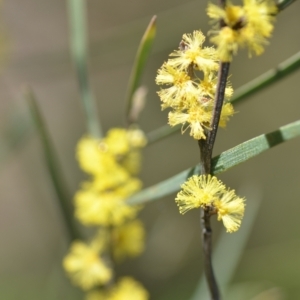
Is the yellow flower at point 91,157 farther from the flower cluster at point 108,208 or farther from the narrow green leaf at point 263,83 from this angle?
the narrow green leaf at point 263,83

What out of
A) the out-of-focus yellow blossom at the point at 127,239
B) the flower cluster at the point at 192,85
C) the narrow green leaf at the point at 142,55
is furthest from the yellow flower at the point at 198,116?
the out-of-focus yellow blossom at the point at 127,239

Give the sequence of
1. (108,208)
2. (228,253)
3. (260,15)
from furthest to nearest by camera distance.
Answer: (228,253)
(108,208)
(260,15)

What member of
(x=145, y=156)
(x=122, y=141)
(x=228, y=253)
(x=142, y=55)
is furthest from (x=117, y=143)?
(x=145, y=156)

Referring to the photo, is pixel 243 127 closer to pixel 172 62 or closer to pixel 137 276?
pixel 137 276

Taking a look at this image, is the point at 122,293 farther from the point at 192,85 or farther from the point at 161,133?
the point at 192,85

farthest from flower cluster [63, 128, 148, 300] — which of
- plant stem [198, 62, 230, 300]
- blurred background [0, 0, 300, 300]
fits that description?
plant stem [198, 62, 230, 300]
